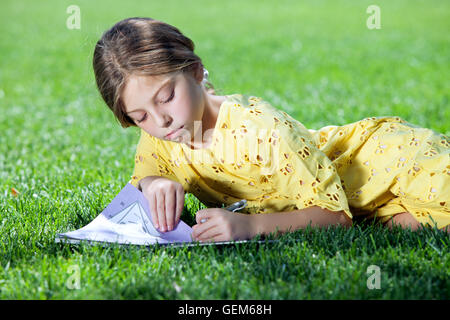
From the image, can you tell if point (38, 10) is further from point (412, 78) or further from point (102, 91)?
point (102, 91)

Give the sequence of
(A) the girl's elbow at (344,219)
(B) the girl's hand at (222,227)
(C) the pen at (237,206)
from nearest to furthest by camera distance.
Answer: (B) the girl's hand at (222,227), (A) the girl's elbow at (344,219), (C) the pen at (237,206)

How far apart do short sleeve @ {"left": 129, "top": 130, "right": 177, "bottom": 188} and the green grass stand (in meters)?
0.31

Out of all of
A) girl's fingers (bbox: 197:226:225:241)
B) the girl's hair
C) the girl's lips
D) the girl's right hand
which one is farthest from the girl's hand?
the girl's hair

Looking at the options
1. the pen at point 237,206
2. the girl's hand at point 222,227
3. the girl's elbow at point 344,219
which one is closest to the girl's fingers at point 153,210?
the girl's hand at point 222,227

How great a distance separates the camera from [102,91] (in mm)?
2914

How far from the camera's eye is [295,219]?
282 cm

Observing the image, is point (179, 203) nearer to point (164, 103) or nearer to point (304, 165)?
point (164, 103)

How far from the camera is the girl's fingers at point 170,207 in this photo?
2.80 metres

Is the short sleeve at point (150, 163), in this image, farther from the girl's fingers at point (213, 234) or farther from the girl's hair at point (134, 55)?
the girl's fingers at point (213, 234)

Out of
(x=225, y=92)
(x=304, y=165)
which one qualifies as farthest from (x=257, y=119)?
(x=225, y=92)

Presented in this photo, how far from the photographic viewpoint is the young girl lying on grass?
8.98ft

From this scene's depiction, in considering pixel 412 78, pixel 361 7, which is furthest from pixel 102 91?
pixel 361 7

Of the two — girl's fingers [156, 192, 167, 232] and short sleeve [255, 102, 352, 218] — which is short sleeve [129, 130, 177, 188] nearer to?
girl's fingers [156, 192, 167, 232]
